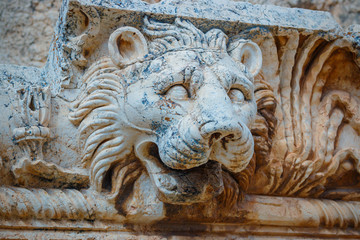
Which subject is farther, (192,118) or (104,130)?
(104,130)

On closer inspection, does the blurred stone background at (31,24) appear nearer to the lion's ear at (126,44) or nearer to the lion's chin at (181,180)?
the lion's ear at (126,44)

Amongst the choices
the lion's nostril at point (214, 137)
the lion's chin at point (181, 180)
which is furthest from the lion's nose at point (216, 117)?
the lion's chin at point (181, 180)

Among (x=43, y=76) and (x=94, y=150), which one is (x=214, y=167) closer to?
(x=94, y=150)

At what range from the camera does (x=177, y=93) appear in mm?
1605

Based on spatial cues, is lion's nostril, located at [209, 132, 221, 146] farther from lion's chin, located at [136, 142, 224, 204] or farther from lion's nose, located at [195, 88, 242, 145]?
lion's chin, located at [136, 142, 224, 204]

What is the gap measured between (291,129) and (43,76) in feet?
3.02

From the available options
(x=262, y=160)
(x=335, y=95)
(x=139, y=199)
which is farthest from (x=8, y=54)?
(x=335, y=95)

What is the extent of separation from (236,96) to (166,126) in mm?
249

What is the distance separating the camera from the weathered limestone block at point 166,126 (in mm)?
1605

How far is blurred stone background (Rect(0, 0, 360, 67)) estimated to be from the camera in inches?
98.5

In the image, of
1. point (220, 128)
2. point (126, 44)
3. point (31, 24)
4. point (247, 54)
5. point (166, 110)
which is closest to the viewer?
point (220, 128)

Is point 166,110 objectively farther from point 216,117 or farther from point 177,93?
point 216,117

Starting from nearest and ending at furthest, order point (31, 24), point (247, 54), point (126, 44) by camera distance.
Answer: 1. point (126, 44)
2. point (247, 54)
3. point (31, 24)

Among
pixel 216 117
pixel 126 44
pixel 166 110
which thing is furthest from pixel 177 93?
pixel 126 44
